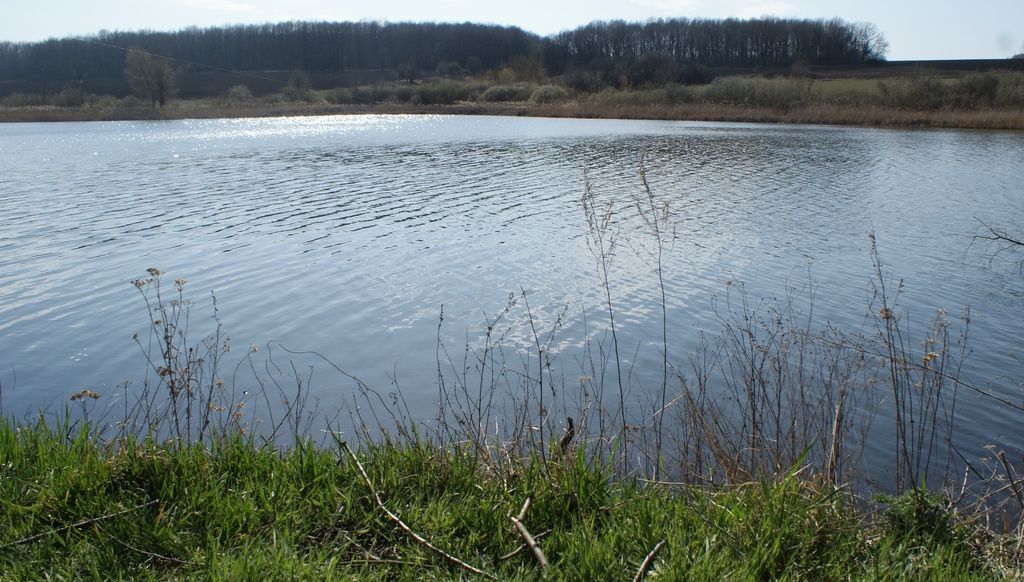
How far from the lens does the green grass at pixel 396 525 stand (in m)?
3.10

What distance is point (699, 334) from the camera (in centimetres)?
901

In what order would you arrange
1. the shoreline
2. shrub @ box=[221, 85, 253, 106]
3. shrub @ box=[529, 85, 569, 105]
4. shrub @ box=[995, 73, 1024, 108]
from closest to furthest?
the shoreline → shrub @ box=[995, 73, 1024, 108] → shrub @ box=[529, 85, 569, 105] → shrub @ box=[221, 85, 253, 106]

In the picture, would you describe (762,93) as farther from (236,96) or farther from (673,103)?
(236,96)


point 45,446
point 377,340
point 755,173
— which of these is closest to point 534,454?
point 45,446

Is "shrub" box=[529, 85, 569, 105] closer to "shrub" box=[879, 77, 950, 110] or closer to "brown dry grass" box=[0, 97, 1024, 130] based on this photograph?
"brown dry grass" box=[0, 97, 1024, 130]

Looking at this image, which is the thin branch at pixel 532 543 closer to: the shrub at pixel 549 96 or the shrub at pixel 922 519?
the shrub at pixel 922 519

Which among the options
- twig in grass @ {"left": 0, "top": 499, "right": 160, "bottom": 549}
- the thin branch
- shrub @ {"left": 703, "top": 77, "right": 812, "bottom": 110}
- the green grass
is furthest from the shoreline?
twig in grass @ {"left": 0, "top": 499, "right": 160, "bottom": 549}

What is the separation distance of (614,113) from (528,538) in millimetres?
58051

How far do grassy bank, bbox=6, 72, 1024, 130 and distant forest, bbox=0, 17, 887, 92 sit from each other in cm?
2534

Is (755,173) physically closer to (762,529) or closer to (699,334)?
(699,334)

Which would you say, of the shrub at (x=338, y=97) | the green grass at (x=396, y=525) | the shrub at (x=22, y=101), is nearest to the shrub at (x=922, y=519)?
the green grass at (x=396, y=525)

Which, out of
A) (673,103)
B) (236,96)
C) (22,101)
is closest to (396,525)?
(673,103)

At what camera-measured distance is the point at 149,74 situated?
7525 cm

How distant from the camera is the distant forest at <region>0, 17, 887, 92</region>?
108062mm
